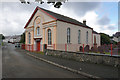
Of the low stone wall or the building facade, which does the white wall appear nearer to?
the building facade

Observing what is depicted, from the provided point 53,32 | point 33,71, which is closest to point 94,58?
point 33,71

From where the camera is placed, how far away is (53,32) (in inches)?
563

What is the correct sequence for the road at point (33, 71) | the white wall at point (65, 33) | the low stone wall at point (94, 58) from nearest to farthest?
the road at point (33, 71) < the low stone wall at point (94, 58) < the white wall at point (65, 33)

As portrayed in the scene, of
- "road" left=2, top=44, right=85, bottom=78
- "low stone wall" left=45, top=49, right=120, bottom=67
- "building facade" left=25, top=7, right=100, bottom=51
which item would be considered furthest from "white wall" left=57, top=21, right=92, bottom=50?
"road" left=2, top=44, right=85, bottom=78

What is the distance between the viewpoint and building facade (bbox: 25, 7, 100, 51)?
13953 mm

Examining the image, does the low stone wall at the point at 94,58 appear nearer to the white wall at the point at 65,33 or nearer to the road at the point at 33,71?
the road at the point at 33,71

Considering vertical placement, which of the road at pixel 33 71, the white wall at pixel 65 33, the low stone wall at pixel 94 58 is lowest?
the road at pixel 33 71

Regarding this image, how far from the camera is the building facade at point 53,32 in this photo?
1395cm

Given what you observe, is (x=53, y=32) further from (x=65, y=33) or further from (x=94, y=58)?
(x=94, y=58)

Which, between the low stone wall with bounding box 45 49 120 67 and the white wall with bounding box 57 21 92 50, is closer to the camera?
the low stone wall with bounding box 45 49 120 67

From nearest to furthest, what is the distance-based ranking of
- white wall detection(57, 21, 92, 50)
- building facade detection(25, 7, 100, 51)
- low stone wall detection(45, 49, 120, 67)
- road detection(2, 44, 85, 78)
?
road detection(2, 44, 85, 78) < low stone wall detection(45, 49, 120, 67) < building facade detection(25, 7, 100, 51) < white wall detection(57, 21, 92, 50)

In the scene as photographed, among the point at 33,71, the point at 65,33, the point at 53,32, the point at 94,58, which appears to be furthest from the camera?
the point at 65,33

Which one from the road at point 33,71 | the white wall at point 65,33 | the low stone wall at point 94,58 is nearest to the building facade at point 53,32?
the white wall at point 65,33

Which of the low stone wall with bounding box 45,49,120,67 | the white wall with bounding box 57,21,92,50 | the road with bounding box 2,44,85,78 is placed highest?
the white wall with bounding box 57,21,92,50
